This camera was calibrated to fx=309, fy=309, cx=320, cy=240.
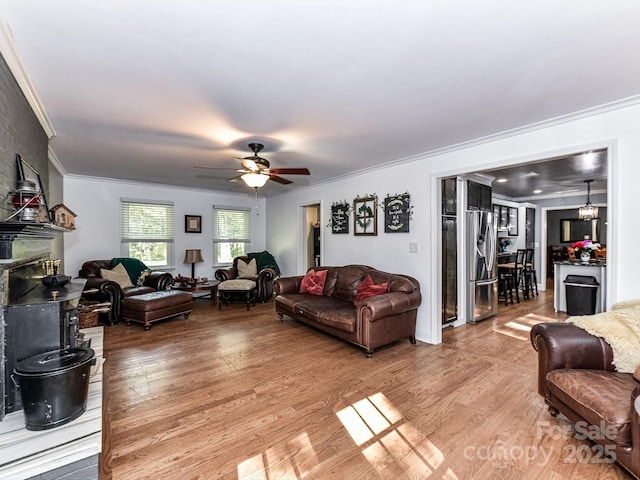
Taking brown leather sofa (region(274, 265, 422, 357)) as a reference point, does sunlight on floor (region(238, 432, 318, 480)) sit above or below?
below

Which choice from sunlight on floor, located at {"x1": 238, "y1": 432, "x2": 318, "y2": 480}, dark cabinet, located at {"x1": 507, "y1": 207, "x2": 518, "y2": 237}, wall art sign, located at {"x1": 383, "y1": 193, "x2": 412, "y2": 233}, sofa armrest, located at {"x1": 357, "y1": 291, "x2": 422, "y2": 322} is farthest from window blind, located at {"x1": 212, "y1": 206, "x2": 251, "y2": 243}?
dark cabinet, located at {"x1": 507, "y1": 207, "x2": 518, "y2": 237}

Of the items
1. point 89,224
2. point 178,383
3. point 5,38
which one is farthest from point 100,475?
point 89,224

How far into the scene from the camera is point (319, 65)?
196cm

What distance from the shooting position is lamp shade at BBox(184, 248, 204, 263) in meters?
6.34

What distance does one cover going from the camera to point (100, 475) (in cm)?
174

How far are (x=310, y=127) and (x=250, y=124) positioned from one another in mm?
579

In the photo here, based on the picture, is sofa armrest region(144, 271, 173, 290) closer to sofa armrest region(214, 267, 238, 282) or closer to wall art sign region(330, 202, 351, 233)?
sofa armrest region(214, 267, 238, 282)

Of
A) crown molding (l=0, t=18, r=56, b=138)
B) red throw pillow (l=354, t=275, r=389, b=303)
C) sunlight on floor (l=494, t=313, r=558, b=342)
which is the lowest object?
sunlight on floor (l=494, t=313, r=558, b=342)

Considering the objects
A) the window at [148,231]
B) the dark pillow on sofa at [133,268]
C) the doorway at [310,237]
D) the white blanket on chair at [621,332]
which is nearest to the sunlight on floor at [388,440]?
the white blanket on chair at [621,332]

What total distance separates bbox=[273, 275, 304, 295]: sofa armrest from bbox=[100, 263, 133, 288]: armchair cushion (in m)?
2.56

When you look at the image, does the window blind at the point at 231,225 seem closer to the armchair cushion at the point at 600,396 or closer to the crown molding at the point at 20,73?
the crown molding at the point at 20,73

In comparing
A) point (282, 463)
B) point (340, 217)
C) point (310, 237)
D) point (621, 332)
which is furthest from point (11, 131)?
point (310, 237)

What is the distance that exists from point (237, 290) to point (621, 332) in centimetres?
513

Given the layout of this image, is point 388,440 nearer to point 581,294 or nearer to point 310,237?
point 581,294
